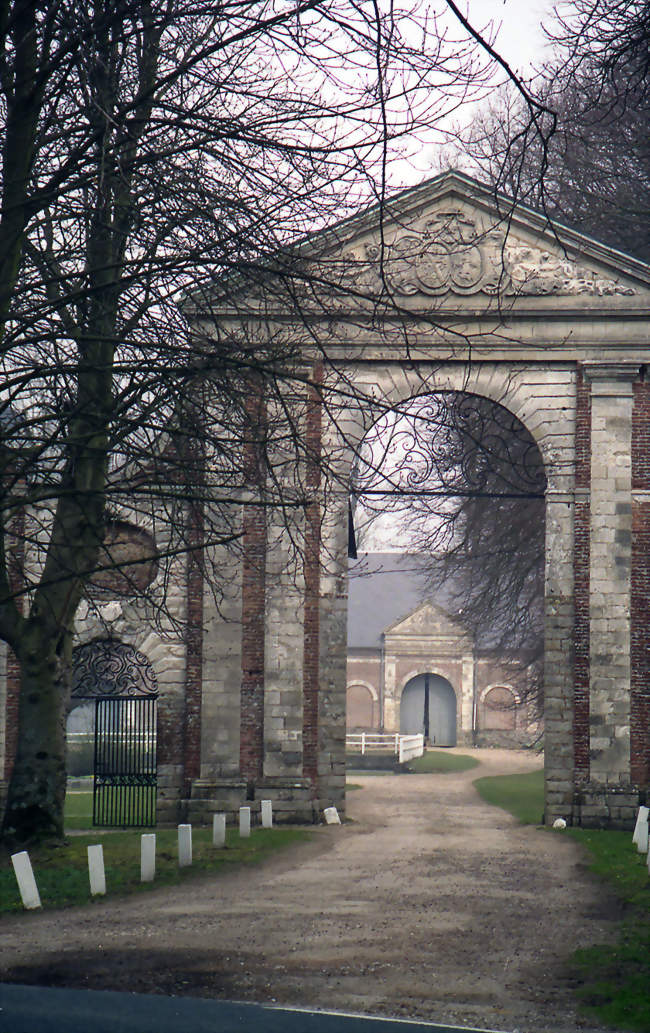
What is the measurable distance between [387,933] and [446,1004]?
240 centimetres

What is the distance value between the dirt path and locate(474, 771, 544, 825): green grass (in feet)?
18.9

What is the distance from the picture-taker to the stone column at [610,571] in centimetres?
1914

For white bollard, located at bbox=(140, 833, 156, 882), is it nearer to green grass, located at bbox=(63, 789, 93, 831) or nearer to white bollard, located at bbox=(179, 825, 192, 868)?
white bollard, located at bbox=(179, 825, 192, 868)

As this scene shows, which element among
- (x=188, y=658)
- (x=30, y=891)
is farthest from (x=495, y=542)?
(x=30, y=891)

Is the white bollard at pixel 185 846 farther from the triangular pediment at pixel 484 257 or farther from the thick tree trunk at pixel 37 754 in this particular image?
the triangular pediment at pixel 484 257

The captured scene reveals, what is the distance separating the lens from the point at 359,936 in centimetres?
1018

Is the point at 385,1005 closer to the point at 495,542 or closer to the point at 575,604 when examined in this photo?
the point at 575,604

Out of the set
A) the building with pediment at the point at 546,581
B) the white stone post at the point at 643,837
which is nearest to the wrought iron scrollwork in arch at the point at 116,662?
the building with pediment at the point at 546,581

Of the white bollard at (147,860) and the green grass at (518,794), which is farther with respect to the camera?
the green grass at (518,794)

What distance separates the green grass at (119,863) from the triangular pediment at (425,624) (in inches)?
1389

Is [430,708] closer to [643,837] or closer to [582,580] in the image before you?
[582,580]

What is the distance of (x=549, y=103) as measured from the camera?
29422 millimetres

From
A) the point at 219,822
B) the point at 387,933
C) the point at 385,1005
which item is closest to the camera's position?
the point at 385,1005

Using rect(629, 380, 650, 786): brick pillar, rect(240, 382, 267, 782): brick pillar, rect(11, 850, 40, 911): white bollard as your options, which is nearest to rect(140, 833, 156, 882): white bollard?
rect(11, 850, 40, 911): white bollard
